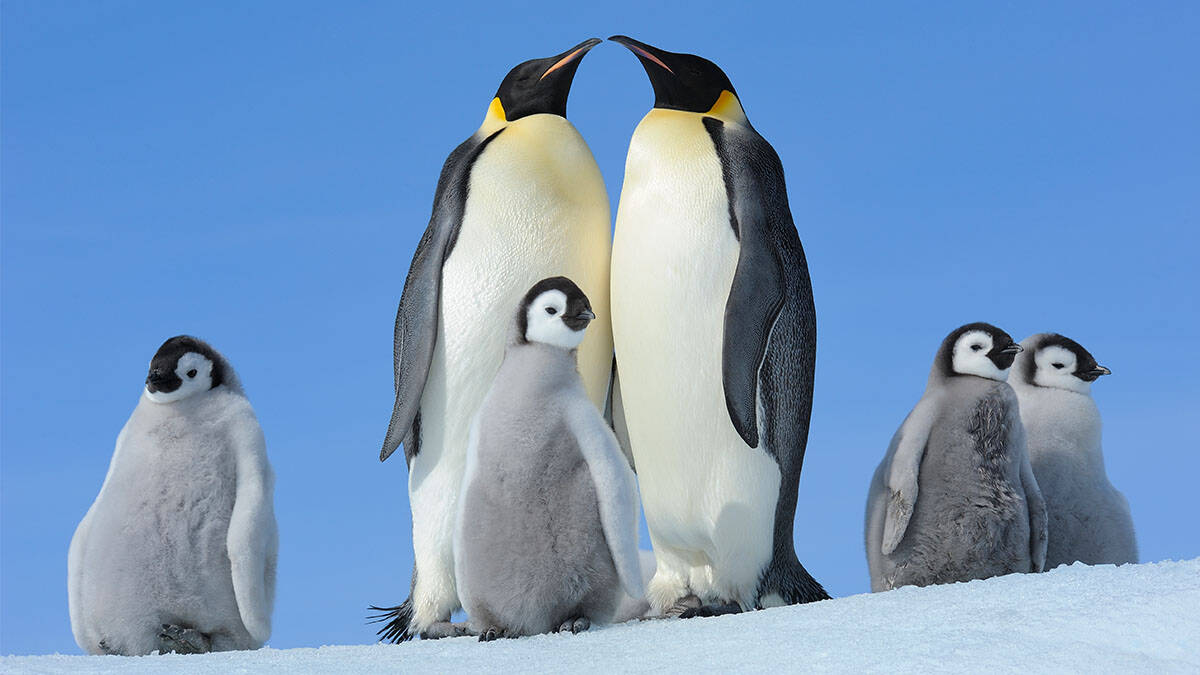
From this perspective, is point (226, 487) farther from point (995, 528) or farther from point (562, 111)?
point (995, 528)

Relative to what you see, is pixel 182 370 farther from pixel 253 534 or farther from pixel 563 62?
pixel 563 62

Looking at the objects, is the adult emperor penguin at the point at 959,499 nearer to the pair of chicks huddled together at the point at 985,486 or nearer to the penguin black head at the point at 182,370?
the pair of chicks huddled together at the point at 985,486

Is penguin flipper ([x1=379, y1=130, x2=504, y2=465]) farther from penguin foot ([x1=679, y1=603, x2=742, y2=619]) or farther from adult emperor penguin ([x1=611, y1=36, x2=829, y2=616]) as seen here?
penguin foot ([x1=679, y1=603, x2=742, y2=619])

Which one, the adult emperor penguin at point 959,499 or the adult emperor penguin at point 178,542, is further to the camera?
the adult emperor penguin at point 959,499

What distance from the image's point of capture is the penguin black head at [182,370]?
15.3ft

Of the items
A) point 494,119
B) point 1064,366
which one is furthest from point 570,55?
point 1064,366

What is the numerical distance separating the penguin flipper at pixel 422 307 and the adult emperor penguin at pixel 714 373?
0.66 meters

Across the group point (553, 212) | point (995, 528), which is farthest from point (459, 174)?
point (995, 528)

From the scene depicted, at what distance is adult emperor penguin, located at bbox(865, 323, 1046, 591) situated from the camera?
4602mm

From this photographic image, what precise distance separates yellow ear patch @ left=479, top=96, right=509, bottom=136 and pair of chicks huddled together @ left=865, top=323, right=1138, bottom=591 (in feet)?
6.56

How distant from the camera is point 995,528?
15.0 feet

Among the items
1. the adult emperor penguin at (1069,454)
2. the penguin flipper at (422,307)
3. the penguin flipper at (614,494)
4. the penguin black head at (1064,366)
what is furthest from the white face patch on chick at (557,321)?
the penguin black head at (1064,366)

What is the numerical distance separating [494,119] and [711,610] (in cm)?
222

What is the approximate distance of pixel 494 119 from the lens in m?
5.63
